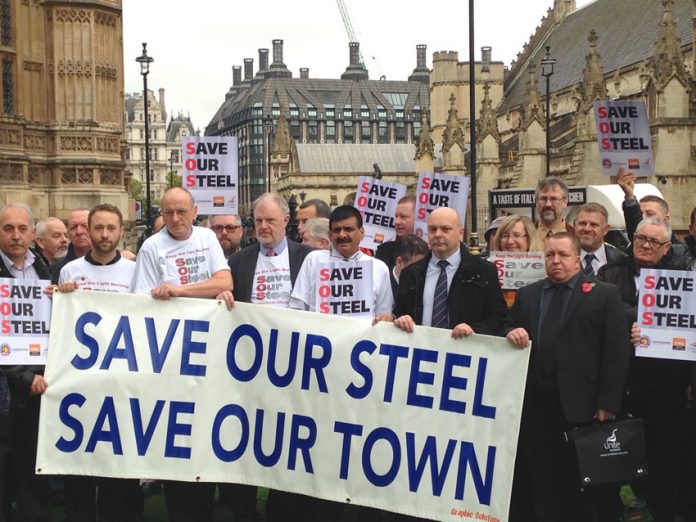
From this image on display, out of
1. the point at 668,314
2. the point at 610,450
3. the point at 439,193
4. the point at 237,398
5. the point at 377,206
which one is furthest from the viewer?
the point at 377,206

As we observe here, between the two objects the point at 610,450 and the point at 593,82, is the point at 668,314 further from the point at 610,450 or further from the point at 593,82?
the point at 593,82

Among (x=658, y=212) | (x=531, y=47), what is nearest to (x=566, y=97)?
(x=531, y=47)

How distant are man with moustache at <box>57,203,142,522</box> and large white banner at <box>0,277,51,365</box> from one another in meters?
0.18

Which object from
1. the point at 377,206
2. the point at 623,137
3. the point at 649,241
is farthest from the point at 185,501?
the point at 623,137

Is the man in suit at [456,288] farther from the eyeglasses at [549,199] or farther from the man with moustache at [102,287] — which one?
the man with moustache at [102,287]

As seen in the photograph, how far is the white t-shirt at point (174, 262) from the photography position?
283 inches

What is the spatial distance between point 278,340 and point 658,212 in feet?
10.2

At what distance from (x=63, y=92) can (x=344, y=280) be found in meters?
18.1

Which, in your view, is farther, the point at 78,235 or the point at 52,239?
the point at 52,239

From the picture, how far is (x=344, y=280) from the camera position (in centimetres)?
717

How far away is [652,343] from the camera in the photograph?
6.89 metres

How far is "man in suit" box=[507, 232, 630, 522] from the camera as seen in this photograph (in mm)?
6699

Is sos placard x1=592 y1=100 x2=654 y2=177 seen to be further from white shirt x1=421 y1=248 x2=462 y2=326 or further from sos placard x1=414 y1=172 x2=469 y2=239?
white shirt x1=421 y1=248 x2=462 y2=326

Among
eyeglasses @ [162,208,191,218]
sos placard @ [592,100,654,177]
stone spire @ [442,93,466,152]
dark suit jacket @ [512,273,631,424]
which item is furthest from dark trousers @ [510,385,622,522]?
stone spire @ [442,93,466,152]
